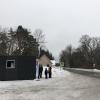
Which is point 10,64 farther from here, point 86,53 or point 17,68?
point 86,53

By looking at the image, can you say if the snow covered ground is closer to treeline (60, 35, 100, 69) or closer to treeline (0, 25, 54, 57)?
treeline (0, 25, 54, 57)

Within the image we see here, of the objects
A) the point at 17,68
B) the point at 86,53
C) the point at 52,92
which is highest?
the point at 86,53

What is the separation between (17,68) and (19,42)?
65958mm

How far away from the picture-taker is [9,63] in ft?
129

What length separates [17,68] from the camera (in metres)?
39.1

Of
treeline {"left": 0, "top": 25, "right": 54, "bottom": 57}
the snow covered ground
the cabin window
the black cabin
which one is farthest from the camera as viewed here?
treeline {"left": 0, "top": 25, "right": 54, "bottom": 57}

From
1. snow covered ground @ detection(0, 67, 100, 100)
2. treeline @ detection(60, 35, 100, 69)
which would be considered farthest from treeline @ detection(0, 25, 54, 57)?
snow covered ground @ detection(0, 67, 100, 100)

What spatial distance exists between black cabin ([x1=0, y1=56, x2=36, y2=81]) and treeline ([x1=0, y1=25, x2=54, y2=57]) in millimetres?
46569

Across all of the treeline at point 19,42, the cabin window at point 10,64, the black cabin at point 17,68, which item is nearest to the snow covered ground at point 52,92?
the black cabin at point 17,68

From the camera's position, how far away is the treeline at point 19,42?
3851 inches

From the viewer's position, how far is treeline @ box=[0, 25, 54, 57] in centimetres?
9781

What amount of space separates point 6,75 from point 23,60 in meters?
2.78

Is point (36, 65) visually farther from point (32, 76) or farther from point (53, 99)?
point (53, 99)

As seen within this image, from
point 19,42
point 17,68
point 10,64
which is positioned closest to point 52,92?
point 17,68
